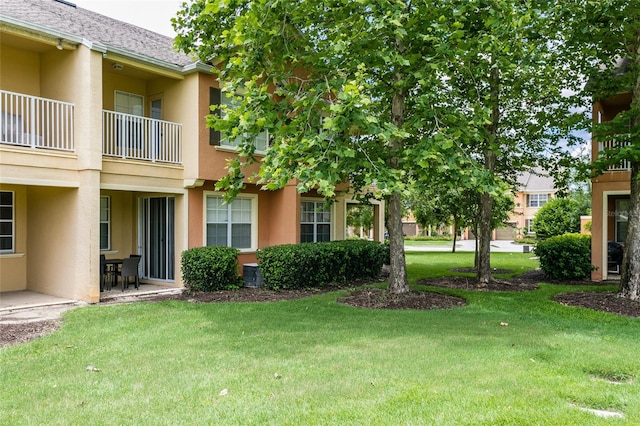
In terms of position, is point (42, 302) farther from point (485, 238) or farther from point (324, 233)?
point (485, 238)

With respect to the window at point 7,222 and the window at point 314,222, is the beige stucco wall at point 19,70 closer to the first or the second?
the window at point 7,222

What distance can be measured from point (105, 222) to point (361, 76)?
31.1ft

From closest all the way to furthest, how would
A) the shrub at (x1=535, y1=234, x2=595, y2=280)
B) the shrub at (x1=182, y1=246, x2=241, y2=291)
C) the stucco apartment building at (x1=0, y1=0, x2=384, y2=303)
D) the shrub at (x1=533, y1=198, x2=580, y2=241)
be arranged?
1. the stucco apartment building at (x1=0, y1=0, x2=384, y2=303)
2. the shrub at (x1=182, y1=246, x2=241, y2=291)
3. the shrub at (x1=535, y1=234, x2=595, y2=280)
4. the shrub at (x1=533, y1=198, x2=580, y2=241)

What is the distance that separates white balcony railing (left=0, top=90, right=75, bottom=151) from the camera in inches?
412

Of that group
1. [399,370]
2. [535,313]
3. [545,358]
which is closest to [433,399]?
[399,370]

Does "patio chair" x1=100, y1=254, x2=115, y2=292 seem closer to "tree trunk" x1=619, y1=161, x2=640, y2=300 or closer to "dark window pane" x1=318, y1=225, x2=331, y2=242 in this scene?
"dark window pane" x1=318, y1=225, x2=331, y2=242

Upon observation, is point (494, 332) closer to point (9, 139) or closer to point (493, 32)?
point (493, 32)

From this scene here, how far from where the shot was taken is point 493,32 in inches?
346

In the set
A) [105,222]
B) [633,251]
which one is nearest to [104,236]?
[105,222]

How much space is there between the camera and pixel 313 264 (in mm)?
12977

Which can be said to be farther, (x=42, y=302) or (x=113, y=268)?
(x=113, y=268)

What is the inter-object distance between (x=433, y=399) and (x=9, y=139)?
1086cm

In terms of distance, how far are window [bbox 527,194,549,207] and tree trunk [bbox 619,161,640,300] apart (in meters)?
47.7

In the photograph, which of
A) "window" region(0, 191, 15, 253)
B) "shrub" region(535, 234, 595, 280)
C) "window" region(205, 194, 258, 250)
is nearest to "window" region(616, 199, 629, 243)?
"shrub" region(535, 234, 595, 280)
